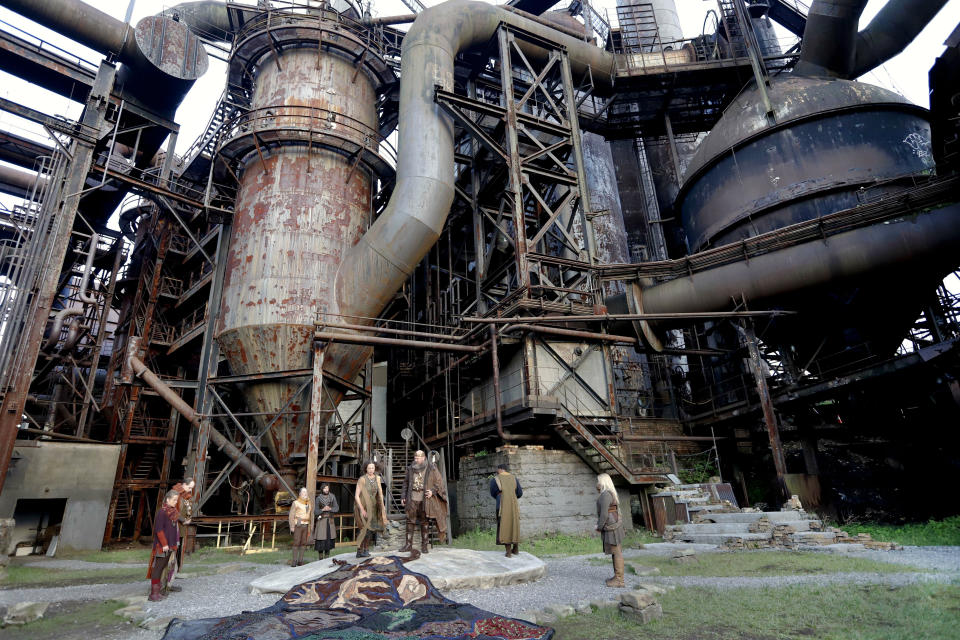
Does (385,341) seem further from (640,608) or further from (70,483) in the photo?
(70,483)

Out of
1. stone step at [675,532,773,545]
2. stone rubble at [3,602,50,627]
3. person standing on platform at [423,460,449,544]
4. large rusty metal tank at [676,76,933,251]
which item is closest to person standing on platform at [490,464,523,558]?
person standing on platform at [423,460,449,544]

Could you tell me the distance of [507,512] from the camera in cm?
935

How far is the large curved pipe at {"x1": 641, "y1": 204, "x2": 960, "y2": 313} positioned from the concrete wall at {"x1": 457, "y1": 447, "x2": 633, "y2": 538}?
555 centimetres

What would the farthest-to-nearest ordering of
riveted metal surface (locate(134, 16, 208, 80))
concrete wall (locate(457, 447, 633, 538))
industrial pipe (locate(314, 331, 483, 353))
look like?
riveted metal surface (locate(134, 16, 208, 80)) → industrial pipe (locate(314, 331, 483, 353)) → concrete wall (locate(457, 447, 633, 538))

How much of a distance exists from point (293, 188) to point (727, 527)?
1457 centimetres

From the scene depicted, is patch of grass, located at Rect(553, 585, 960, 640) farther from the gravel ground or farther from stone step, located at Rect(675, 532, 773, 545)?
stone step, located at Rect(675, 532, 773, 545)

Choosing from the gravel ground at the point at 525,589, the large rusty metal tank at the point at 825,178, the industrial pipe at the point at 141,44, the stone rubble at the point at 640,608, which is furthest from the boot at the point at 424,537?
the industrial pipe at the point at 141,44

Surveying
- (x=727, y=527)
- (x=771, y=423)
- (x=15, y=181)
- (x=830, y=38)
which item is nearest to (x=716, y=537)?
(x=727, y=527)

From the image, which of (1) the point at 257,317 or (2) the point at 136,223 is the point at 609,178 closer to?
(1) the point at 257,317

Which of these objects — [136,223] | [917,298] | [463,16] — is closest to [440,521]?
[917,298]

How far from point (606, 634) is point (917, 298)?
1533cm

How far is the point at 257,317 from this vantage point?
14734mm

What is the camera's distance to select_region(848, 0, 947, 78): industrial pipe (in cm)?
1691

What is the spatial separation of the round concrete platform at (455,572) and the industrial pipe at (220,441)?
7.39 metres
